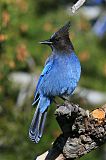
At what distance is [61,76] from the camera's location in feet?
16.0

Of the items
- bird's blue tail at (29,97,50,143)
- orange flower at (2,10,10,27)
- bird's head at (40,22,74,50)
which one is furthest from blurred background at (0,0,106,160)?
bird's blue tail at (29,97,50,143)

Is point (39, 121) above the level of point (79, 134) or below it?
above

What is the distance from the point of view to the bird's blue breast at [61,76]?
4.79 m

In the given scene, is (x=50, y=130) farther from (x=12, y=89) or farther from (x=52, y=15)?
(x=52, y=15)

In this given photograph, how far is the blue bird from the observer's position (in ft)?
15.5

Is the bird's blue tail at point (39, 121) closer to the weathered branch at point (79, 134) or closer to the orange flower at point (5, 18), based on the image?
the weathered branch at point (79, 134)

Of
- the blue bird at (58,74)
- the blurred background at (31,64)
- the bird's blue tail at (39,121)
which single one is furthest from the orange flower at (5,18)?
the bird's blue tail at (39,121)

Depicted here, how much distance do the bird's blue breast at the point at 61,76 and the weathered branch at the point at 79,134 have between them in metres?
0.87

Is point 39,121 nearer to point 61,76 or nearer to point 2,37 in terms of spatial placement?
point 61,76

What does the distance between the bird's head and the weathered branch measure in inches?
41.0

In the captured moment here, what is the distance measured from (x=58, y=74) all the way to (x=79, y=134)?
111cm

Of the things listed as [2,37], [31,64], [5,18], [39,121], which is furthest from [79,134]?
[31,64]

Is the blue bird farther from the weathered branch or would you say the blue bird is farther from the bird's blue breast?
the weathered branch

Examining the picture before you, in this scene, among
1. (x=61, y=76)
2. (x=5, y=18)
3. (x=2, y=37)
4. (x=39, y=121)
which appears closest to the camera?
(x=39, y=121)
